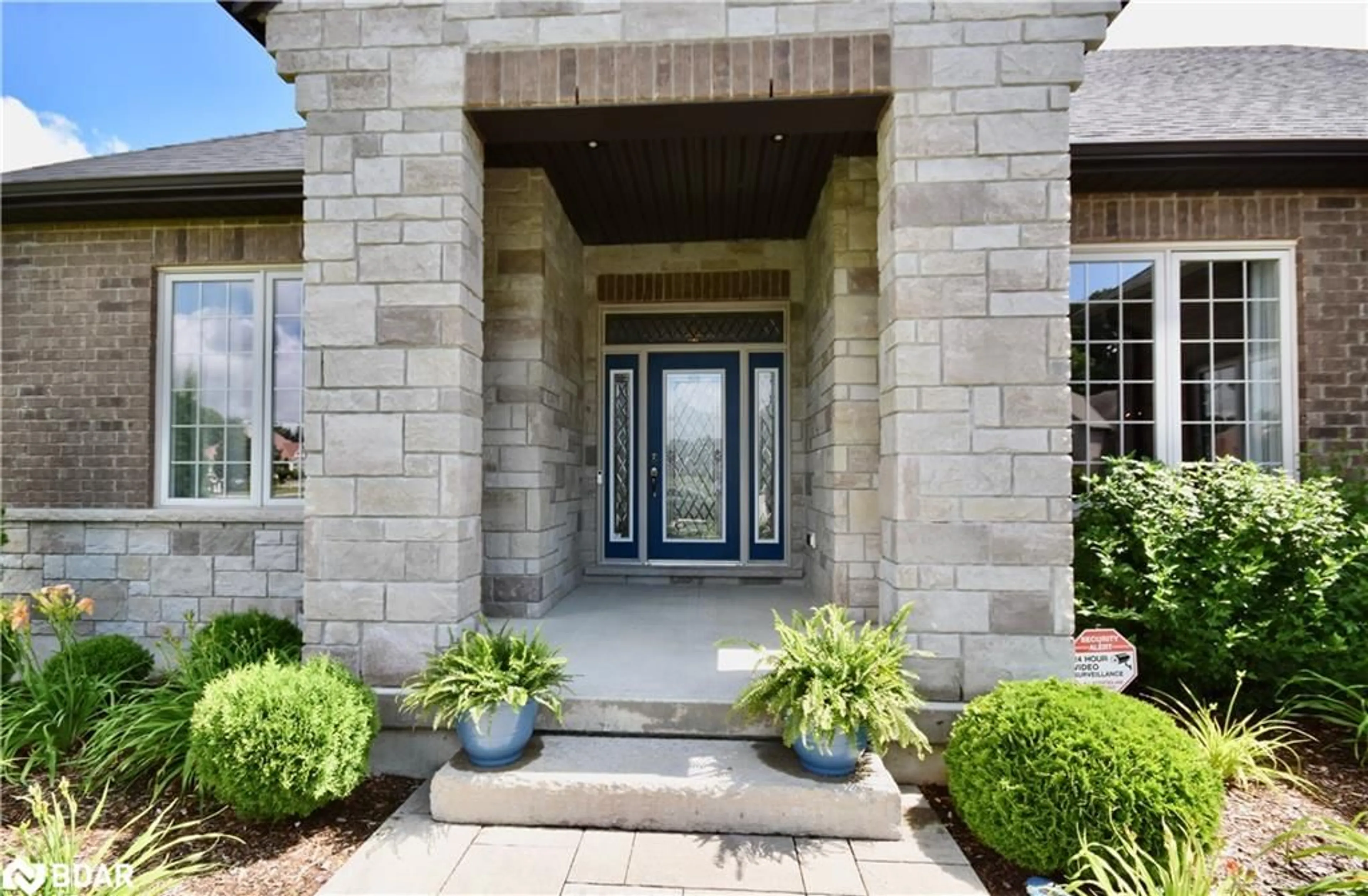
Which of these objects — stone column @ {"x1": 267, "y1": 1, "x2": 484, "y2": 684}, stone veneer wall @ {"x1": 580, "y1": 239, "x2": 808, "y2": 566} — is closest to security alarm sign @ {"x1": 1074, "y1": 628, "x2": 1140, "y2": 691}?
stone veneer wall @ {"x1": 580, "y1": 239, "x2": 808, "y2": 566}

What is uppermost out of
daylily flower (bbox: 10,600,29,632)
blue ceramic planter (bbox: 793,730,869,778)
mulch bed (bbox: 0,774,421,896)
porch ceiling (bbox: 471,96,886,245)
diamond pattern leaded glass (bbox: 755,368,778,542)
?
porch ceiling (bbox: 471,96,886,245)

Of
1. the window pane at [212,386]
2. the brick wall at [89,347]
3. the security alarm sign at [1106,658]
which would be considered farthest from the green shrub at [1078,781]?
the brick wall at [89,347]

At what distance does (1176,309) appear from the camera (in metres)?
4.48

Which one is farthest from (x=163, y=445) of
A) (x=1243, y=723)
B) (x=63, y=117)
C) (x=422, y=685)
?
(x=1243, y=723)

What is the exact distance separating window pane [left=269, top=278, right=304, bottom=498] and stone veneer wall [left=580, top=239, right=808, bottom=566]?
219 centimetres

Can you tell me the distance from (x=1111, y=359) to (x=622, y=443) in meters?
3.84

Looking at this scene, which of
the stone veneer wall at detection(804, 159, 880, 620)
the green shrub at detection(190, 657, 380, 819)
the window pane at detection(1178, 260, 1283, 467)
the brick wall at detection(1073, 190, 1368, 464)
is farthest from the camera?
the window pane at detection(1178, 260, 1283, 467)

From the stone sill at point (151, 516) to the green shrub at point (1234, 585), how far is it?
5236mm

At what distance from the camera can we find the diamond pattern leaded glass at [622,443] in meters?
5.94

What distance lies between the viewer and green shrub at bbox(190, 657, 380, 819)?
2.53 m

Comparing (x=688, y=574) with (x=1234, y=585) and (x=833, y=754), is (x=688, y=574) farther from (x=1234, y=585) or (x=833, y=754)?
(x=1234, y=585)

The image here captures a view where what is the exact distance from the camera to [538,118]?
3.36 m

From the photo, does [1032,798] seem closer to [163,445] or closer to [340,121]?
[340,121]

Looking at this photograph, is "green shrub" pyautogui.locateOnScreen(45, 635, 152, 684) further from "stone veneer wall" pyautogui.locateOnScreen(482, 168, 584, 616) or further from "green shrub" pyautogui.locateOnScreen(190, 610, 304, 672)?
"stone veneer wall" pyautogui.locateOnScreen(482, 168, 584, 616)
